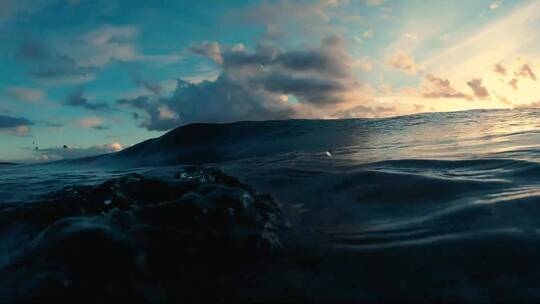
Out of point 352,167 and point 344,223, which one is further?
point 352,167

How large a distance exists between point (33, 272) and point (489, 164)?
16.3ft

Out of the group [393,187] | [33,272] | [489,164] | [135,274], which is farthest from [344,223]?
[489,164]

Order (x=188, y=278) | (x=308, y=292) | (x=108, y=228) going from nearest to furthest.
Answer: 1. (x=308, y=292)
2. (x=188, y=278)
3. (x=108, y=228)

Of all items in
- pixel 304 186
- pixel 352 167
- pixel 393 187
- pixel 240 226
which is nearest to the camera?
pixel 240 226

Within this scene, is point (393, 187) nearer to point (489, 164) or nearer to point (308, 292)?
point (489, 164)

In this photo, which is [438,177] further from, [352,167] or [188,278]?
[188,278]

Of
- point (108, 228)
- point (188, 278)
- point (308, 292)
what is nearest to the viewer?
point (308, 292)

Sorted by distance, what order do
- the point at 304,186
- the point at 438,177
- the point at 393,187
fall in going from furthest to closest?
the point at 304,186
the point at 438,177
the point at 393,187

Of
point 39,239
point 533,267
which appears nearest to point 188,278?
point 39,239

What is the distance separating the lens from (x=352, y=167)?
525 cm

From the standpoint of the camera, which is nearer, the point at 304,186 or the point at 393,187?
the point at 393,187

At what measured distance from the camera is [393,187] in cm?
381

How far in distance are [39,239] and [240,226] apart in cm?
139

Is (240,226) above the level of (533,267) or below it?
above
